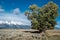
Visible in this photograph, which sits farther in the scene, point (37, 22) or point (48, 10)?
point (37, 22)

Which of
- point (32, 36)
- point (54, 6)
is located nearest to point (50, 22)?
point (54, 6)

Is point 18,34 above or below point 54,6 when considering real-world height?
below

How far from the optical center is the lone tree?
1468cm

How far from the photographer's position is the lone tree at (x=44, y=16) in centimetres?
1468

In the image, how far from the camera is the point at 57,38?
11.0 feet

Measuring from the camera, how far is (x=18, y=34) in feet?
12.3

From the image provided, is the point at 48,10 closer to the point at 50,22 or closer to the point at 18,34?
the point at 50,22

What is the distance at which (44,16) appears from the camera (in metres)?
14.8

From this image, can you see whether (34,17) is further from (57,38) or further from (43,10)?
(57,38)

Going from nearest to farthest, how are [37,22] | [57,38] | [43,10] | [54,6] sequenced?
[57,38]
[43,10]
[54,6]
[37,22]

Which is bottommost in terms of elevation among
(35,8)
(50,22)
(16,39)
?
(16,39)

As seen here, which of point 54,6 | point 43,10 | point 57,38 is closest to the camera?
point 57,38

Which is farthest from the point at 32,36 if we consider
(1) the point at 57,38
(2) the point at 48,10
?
(2) the point at 48,10

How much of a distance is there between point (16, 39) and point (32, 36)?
1.15 ft
